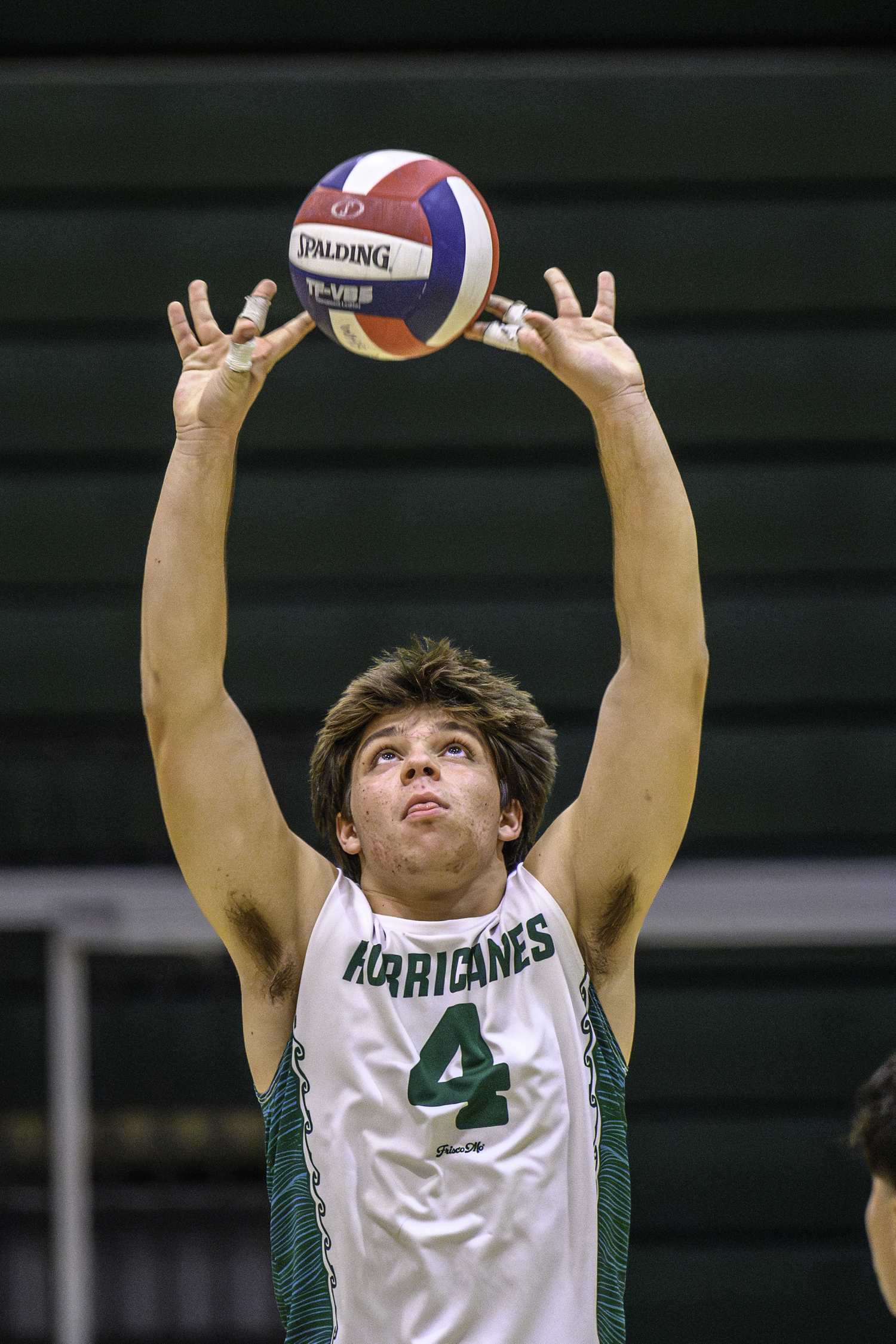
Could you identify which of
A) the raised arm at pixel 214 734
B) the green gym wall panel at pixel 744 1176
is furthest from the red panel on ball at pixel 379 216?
the green gym wall panel at pixel 744 1176

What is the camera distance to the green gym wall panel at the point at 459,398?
6.79 metres

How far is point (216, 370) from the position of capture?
137 inches

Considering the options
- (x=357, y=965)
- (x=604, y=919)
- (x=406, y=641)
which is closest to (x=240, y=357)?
(x=357, y=965)

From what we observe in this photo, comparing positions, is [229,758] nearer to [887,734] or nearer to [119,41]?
[887,734]

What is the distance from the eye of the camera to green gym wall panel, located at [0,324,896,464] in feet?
22.3

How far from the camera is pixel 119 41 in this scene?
6.84m

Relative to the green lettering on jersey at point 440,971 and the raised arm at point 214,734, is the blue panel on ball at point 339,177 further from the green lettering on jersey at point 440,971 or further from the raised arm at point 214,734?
the green lettering on jersey at point 440,971

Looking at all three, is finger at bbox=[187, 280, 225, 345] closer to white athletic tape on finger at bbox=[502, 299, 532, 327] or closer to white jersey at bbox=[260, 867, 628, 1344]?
white athletic tape on finger at bbox=[502, 299, 532, 327]

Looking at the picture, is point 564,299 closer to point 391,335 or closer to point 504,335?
point 504,335

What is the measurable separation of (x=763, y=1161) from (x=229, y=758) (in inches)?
163

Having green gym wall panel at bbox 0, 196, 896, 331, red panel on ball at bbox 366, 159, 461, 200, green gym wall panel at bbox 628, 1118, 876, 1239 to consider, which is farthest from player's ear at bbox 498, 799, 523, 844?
green gym wall panel at bbox 0, 196, 896, 331

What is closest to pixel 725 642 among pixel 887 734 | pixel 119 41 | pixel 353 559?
pixel 887 734

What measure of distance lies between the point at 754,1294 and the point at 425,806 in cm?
413

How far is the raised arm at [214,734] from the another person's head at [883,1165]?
1479 mm
